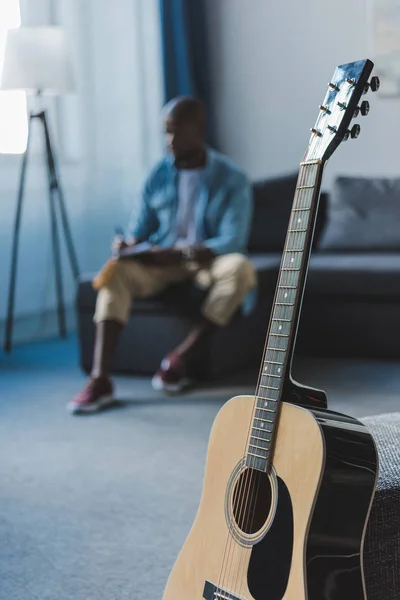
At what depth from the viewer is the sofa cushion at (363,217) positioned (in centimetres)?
401

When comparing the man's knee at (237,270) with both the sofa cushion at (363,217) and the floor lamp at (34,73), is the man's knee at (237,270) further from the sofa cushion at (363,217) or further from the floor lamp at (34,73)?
the floor lamp at (34,73)

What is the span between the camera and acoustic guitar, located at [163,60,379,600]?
1.13 meters

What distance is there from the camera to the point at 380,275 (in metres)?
3.51

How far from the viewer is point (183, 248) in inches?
127

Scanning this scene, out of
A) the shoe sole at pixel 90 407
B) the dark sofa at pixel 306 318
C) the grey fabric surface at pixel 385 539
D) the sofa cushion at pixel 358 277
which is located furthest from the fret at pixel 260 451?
the sofa cushion at pixel 358 277

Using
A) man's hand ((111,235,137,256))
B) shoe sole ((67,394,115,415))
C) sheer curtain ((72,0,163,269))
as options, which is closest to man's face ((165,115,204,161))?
man's hand ((111,235,137,256))

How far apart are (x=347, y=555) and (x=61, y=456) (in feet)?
4.67

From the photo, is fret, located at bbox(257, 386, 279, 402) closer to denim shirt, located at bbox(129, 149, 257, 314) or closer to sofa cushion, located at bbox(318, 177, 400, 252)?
denim shirt, located at bbox(129, 149, 257, 314)

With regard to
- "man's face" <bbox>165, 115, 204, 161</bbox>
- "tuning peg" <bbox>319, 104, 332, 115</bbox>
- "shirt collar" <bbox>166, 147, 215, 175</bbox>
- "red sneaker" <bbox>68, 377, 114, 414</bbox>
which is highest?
"tuning peg" <bbox>319, 104, 332, 115</bbox>

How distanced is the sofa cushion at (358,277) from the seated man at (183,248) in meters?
0.47

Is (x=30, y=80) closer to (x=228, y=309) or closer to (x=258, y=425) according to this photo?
(x=228, y=309)

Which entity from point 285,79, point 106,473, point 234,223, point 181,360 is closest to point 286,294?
point 106,473

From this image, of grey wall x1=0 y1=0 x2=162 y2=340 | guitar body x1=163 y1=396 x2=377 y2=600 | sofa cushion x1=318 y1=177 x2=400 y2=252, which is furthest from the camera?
grey wall x1=0 y1=0 x2=162 y2=340

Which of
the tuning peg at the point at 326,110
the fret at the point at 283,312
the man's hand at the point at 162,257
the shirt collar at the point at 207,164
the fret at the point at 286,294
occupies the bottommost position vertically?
the man's hand at the point at 162,257
